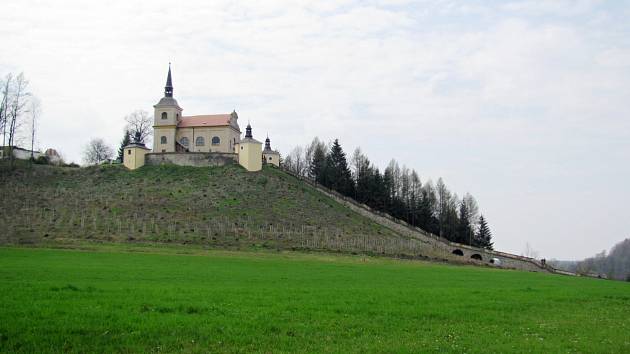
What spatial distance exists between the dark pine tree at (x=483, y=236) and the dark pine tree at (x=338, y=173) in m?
26.4

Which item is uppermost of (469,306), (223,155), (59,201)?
(223,155)

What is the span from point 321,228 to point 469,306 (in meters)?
51.9

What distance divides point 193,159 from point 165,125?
8.90 meters

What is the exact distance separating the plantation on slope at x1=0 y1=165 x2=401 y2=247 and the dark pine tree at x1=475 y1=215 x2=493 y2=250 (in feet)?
102

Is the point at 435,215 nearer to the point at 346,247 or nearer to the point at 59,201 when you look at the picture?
the point at 346,247

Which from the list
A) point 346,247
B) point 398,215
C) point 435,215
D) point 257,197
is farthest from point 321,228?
point 435,215

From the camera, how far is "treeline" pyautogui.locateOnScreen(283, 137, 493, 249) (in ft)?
313

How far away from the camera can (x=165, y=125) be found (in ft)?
292

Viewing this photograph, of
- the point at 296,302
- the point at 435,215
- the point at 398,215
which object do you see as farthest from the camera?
the point at 435,215

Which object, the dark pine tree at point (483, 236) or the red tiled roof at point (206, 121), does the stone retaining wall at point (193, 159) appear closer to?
the red tiled roof at point (206, 121)

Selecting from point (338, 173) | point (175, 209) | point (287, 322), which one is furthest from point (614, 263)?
point (287, 322)

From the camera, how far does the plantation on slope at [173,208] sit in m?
59.4

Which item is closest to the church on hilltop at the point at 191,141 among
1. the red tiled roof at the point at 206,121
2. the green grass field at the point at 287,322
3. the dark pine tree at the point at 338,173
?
the red tiled roof at the point at 206,121

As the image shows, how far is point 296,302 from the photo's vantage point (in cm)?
1645
